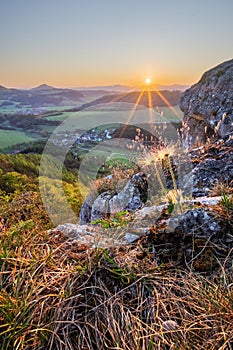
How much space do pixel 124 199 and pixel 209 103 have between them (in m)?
4.80

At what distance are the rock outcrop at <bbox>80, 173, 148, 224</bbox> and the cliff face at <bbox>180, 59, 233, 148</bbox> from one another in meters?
2.84

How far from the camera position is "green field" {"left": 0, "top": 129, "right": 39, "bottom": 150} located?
3923 cm

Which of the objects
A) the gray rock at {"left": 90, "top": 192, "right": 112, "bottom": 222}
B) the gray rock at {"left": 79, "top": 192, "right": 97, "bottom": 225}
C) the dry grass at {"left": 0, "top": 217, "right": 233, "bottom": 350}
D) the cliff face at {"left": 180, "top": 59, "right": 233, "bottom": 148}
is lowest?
the gray rock at {"left": 79, "top": 192, "right": 97, "bottom": 225}

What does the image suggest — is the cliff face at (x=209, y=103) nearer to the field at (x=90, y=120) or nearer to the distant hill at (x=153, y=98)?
the field at (x=90, y=120)

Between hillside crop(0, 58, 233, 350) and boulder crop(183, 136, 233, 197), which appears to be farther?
boulder crop(183, 136, 233, 197)

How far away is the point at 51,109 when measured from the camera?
1619 inches

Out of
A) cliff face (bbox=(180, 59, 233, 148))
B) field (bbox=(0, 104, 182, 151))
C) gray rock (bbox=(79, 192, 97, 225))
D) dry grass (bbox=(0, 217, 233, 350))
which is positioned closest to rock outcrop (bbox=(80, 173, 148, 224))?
gray rock (bbox=(79, 192, 97, 225))

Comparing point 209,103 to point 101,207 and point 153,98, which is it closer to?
point 153,98

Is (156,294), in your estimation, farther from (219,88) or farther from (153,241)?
(219,88)

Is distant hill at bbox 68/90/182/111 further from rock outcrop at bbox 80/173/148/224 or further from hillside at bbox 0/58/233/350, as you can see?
hillside at bbox 0/58/233/350

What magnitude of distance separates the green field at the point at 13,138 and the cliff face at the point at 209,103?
33.3 meters

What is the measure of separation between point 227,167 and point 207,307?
307cm

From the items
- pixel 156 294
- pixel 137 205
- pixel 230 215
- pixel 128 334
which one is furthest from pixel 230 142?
pixel 128 334

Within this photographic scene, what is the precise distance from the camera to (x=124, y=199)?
509 cm
